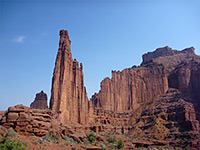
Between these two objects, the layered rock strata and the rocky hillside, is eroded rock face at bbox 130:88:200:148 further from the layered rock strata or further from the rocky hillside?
the layered rock strata

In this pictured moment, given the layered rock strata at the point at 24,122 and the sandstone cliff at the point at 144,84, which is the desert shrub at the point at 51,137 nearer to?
the layered rock strata at the point at 24,122

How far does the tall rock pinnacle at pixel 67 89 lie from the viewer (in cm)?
6011

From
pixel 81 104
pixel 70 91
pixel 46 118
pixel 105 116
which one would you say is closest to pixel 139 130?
pixel 105 116

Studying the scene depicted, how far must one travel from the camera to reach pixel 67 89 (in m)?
65.4

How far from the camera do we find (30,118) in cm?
3025

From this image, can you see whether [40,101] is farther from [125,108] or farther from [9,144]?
[9,144]

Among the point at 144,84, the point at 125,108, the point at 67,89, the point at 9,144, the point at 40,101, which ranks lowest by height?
the point at 9,144

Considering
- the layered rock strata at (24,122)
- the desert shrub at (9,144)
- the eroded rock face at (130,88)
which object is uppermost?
the eroded rock face at (130,88)

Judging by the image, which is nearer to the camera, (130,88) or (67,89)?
(67,89)

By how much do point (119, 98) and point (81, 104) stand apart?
3131 centimetres

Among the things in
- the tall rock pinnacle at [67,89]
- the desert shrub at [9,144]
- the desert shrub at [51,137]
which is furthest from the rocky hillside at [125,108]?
the desert shrub at [9,144]

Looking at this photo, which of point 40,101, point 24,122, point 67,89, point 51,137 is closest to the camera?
point 24,122

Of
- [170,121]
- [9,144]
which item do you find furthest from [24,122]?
[170,121]

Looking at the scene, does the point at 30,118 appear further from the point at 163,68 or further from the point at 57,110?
the point at 163,68
